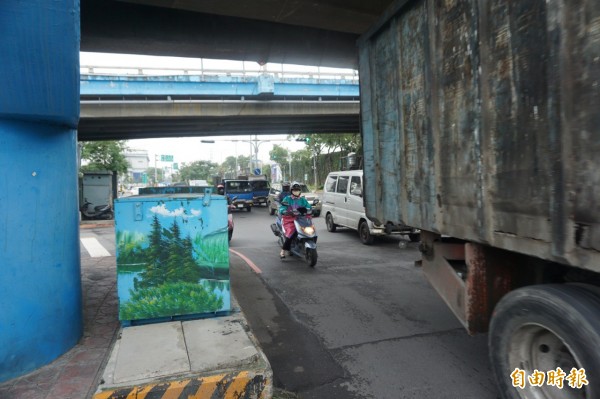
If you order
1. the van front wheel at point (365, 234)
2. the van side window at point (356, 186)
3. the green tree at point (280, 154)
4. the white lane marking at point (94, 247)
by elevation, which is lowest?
the white lane marking at point (94, 247)

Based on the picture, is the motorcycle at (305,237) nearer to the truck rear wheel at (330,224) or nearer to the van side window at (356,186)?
the van side window at (356,186)

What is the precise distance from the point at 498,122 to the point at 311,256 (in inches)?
218

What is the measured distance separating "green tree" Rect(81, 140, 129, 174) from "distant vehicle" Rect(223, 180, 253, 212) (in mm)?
9269

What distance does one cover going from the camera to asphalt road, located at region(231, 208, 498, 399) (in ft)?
11.1

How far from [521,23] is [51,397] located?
400cm

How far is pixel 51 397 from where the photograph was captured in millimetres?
2980

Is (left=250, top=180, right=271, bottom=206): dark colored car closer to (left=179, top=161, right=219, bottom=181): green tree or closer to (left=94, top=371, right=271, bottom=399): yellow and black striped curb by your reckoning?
(left=94, top=371, right=271, bottom=399): yellow and black striped curb

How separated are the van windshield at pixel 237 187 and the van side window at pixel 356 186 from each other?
13737 millimetres

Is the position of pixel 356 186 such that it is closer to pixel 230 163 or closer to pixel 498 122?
pixel 498 122

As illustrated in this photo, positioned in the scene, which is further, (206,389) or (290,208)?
(290,208)

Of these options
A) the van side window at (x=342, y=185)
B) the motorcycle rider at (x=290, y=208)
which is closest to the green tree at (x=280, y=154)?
the van side window at (x=342, y=185)

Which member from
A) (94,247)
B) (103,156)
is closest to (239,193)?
(103,156)

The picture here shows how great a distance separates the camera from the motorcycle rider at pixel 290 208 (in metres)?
8.27

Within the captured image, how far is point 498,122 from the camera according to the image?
2617 mm
